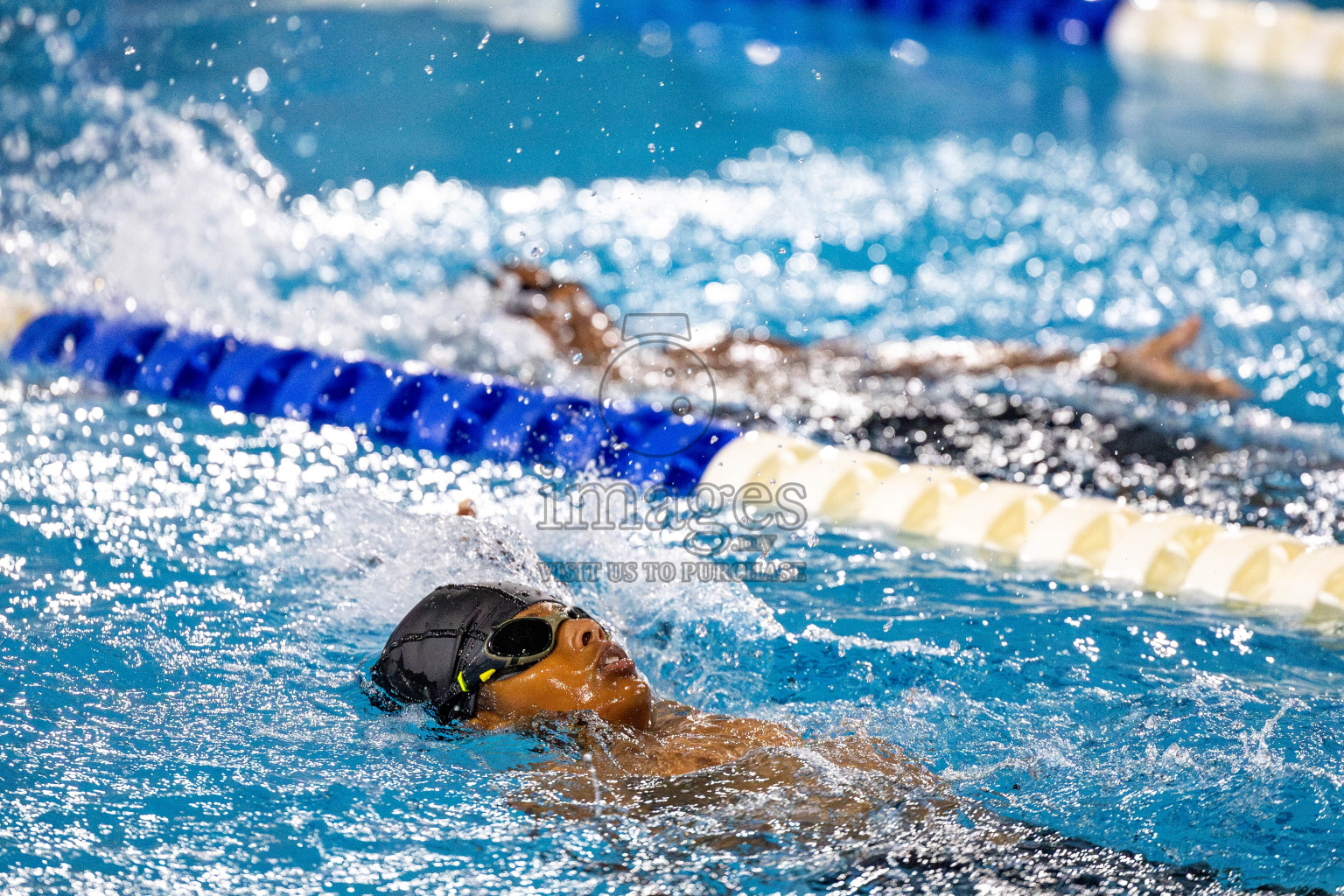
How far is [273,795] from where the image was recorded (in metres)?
2.17

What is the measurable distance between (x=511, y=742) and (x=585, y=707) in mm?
159

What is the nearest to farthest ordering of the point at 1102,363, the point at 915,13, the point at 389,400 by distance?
1. the point at 389,400
2. the point at 1102,363
3. the point at 915,13

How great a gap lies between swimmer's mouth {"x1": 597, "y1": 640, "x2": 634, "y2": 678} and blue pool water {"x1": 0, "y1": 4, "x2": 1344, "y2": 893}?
7.8 inches

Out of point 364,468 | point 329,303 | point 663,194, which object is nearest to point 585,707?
point 364,468

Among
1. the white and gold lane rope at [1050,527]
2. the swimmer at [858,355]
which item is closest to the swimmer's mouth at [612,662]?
the white and gold lane rope at [1050,527]

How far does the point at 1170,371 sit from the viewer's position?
405 cm

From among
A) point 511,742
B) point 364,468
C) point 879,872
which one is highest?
point 364,468

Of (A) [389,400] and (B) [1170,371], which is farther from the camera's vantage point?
(B) [1170,371]

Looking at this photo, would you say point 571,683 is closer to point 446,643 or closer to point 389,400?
point 446,643

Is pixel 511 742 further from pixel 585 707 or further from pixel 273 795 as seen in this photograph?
pixel 273 795

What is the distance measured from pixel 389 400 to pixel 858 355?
145 centimetres

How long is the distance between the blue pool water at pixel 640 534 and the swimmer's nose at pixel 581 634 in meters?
0.21

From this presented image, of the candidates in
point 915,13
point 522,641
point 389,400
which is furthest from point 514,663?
point 915,13

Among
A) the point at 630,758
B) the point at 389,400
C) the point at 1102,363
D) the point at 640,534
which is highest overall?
the point at 1102,363
